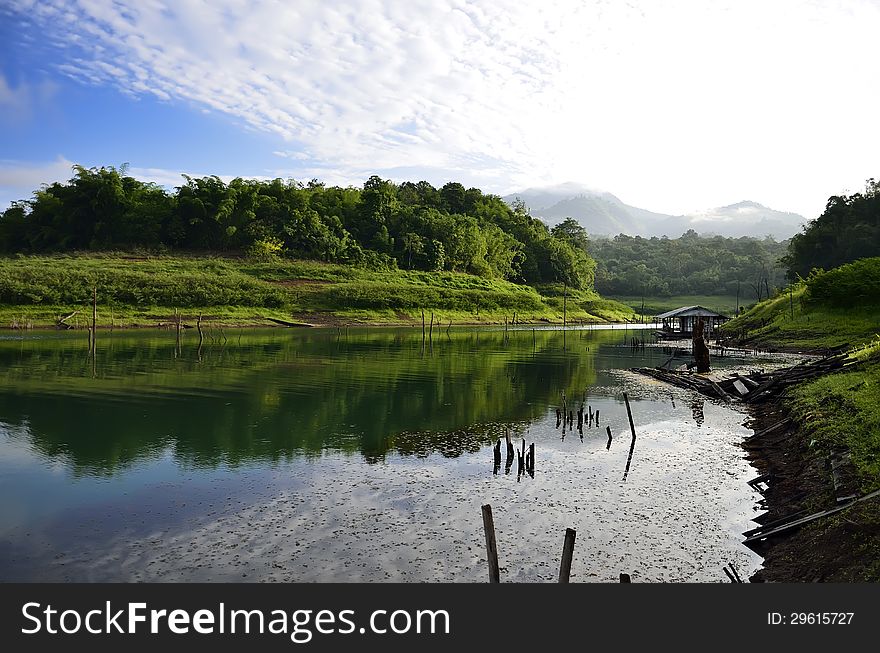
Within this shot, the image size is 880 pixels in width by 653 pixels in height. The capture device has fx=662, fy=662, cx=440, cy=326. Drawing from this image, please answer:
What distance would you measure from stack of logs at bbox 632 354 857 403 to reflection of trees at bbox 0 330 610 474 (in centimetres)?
610

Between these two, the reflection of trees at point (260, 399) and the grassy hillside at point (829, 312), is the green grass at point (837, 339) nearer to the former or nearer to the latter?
the grassy hillside at point (829, 312)

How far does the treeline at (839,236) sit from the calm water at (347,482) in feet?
226

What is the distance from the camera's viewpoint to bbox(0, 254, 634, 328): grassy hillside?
7306cm

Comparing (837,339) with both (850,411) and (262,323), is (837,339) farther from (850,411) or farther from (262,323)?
(262,323)

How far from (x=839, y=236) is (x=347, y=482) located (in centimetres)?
9475

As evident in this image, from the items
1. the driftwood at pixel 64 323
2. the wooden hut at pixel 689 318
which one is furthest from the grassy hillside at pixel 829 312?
the driftwood at pixel 64 323

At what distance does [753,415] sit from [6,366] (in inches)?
1528

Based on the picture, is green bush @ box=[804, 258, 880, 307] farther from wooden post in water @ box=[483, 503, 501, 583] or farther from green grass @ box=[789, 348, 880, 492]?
wooden post in water @ box=[483, 503, 501, 583]

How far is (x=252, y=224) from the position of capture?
121 m

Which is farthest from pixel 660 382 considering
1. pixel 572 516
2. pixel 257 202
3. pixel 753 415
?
pixel 257 202

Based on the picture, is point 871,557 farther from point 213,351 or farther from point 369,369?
point 213,351

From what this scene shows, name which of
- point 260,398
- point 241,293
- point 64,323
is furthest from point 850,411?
point 241,293

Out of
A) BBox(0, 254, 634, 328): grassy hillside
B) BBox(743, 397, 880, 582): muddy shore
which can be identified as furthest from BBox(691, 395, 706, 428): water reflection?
BBox(0, 254, 634, 328): grassy hillside

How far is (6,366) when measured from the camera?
123ft
